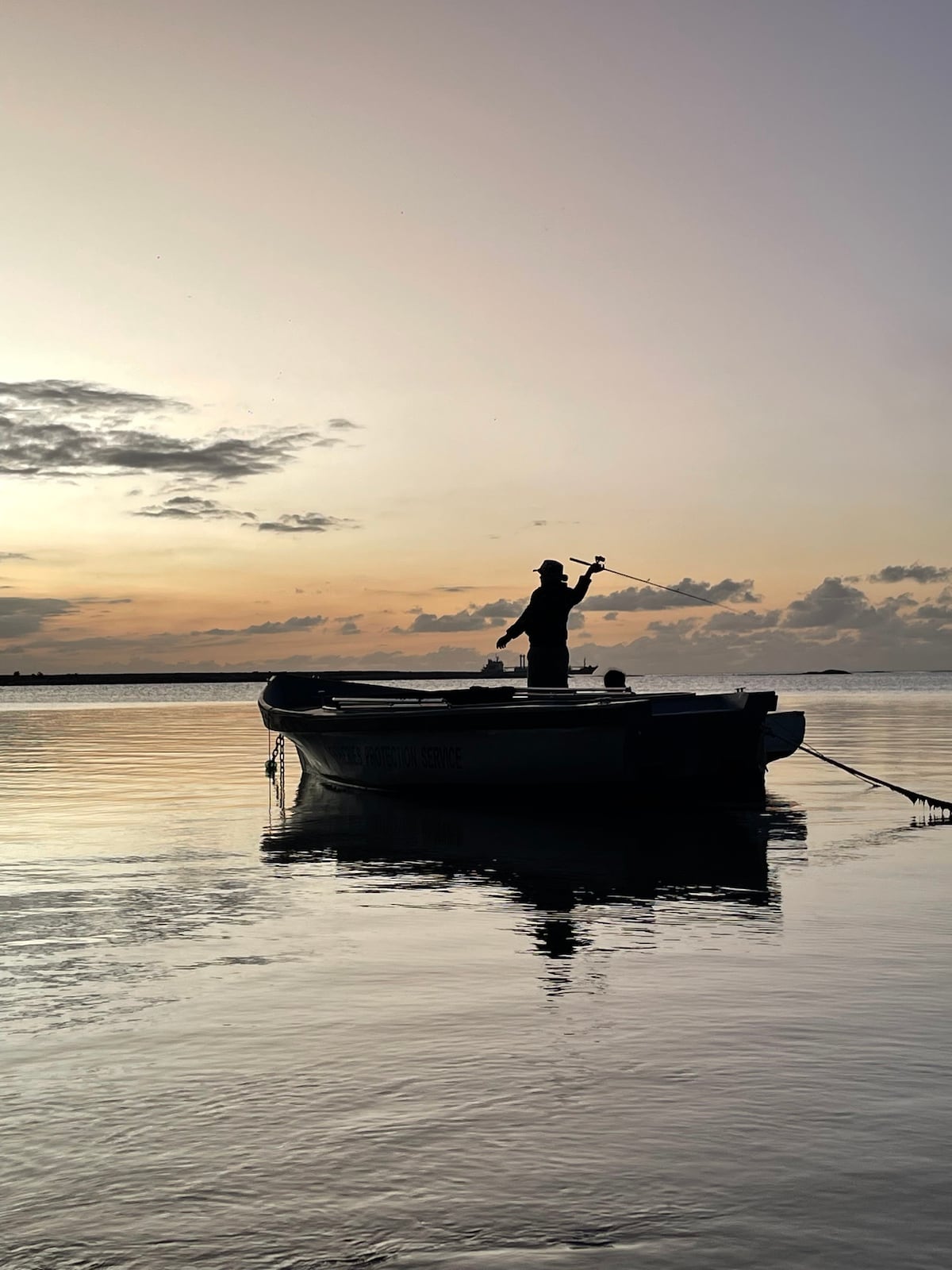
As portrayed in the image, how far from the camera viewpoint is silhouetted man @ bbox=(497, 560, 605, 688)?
808 inches

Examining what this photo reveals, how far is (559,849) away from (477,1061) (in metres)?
8.66

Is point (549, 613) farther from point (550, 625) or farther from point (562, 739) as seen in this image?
point (562, 739)

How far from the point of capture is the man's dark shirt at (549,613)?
2048cm

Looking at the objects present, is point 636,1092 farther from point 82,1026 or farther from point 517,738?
point 517,738

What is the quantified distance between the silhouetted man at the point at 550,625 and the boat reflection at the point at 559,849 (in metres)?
2.88

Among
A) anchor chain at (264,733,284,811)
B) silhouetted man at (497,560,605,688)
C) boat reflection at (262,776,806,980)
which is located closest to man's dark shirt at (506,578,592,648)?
silhouetted man at (497,560,605,688)

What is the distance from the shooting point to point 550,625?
68.2 ft

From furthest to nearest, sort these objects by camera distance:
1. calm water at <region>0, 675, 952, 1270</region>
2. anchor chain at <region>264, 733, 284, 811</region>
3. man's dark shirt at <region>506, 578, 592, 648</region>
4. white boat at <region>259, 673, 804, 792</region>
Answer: anchor chain at <region>264, 733, 284, 811</region>
man's dark shirt at <region>506, 578, 592, 648</region>
white boat at <region>259, 673, 804, 792</region>
calm water at <region>0, 675, 952, 1270</region>

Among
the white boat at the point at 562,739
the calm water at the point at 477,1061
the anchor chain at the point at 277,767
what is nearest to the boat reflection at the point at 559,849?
the calm water at the point at 477,1061

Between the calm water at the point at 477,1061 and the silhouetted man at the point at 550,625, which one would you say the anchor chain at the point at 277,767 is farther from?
the calm water at the point at 477,1061

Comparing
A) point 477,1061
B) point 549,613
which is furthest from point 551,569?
point 477,1061

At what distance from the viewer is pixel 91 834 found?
53.7 ft

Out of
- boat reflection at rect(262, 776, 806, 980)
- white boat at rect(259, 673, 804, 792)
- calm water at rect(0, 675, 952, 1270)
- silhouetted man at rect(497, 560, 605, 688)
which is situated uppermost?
silhouetted man at rect(497, 560, 605, 688)

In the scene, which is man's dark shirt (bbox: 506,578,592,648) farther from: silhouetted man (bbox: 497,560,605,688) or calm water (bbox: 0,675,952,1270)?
calm water (bbox: 0,675,952,1270)
